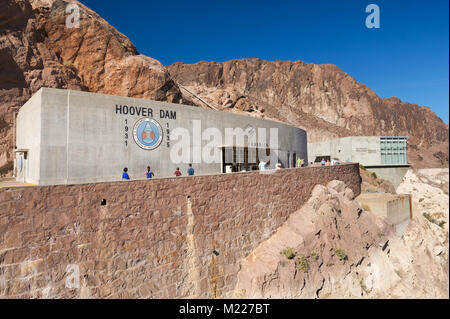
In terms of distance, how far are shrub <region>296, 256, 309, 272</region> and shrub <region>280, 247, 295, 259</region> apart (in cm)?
35

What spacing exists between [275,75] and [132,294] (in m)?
88.9

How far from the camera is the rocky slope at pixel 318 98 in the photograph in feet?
270

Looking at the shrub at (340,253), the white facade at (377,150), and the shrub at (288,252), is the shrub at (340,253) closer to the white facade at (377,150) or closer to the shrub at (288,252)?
the shrub at (288,252)

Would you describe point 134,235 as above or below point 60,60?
below

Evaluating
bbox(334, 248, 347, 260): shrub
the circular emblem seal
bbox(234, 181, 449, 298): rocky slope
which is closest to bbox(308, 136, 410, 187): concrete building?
bbox(234, 181, 449, 298): rocky slope

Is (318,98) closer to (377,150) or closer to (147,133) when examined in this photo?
(377,150)

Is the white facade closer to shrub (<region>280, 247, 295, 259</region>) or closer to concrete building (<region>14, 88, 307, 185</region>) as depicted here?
concrete building (<region>14, 88, 307, 185</region>)

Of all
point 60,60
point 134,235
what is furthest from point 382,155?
point 60,60

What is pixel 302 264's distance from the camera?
1184cm

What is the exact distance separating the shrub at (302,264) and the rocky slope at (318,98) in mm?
69074

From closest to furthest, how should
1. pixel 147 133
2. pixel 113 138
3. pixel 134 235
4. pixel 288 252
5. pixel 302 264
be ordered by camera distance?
1. pixel 134 235
2. pixel 113 138
3. pixel 288 252
4. pixel 302 264
5. pixel 147 133

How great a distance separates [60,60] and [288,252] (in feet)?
65.0

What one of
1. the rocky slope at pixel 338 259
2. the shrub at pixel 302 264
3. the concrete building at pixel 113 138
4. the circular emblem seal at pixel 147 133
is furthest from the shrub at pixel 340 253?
the circular emblem seal at pixel 147 133

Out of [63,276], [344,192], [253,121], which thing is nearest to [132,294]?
[63,276]
